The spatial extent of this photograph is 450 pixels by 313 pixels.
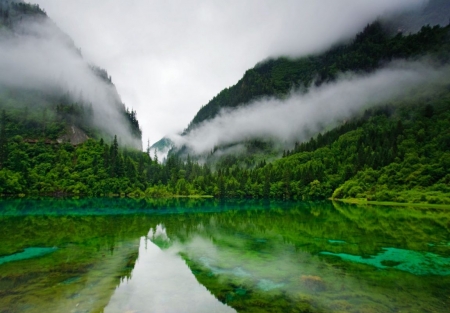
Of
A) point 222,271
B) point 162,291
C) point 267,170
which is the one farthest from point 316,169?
point 162,291

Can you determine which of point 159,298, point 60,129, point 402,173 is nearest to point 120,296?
point 159,298

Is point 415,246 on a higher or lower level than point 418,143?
lower

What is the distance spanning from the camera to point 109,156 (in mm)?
164625

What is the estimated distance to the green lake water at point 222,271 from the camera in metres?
15.3

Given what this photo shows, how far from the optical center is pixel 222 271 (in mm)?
22000

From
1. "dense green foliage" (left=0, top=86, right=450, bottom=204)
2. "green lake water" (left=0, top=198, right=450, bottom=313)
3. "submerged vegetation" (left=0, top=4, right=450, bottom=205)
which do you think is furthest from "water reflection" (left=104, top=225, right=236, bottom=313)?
"submerged vegetation" (left=0, top=4, right=450, bottom=205)

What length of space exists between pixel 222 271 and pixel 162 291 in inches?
231

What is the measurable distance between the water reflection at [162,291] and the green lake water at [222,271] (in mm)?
62

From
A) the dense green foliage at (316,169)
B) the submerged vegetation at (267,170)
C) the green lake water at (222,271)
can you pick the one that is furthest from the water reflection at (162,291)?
the submerged vegetation at (267,170)

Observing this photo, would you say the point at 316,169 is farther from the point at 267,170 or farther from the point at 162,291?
the point at 162,291

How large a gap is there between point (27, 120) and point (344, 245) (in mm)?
194968

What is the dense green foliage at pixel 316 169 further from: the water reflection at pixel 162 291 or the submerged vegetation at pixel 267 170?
the water reflection at pixel 162 291

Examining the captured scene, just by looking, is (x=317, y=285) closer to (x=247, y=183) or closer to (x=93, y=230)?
(x=93, y=230)

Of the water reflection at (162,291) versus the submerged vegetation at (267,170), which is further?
the submerged vegetation at (267,170)
